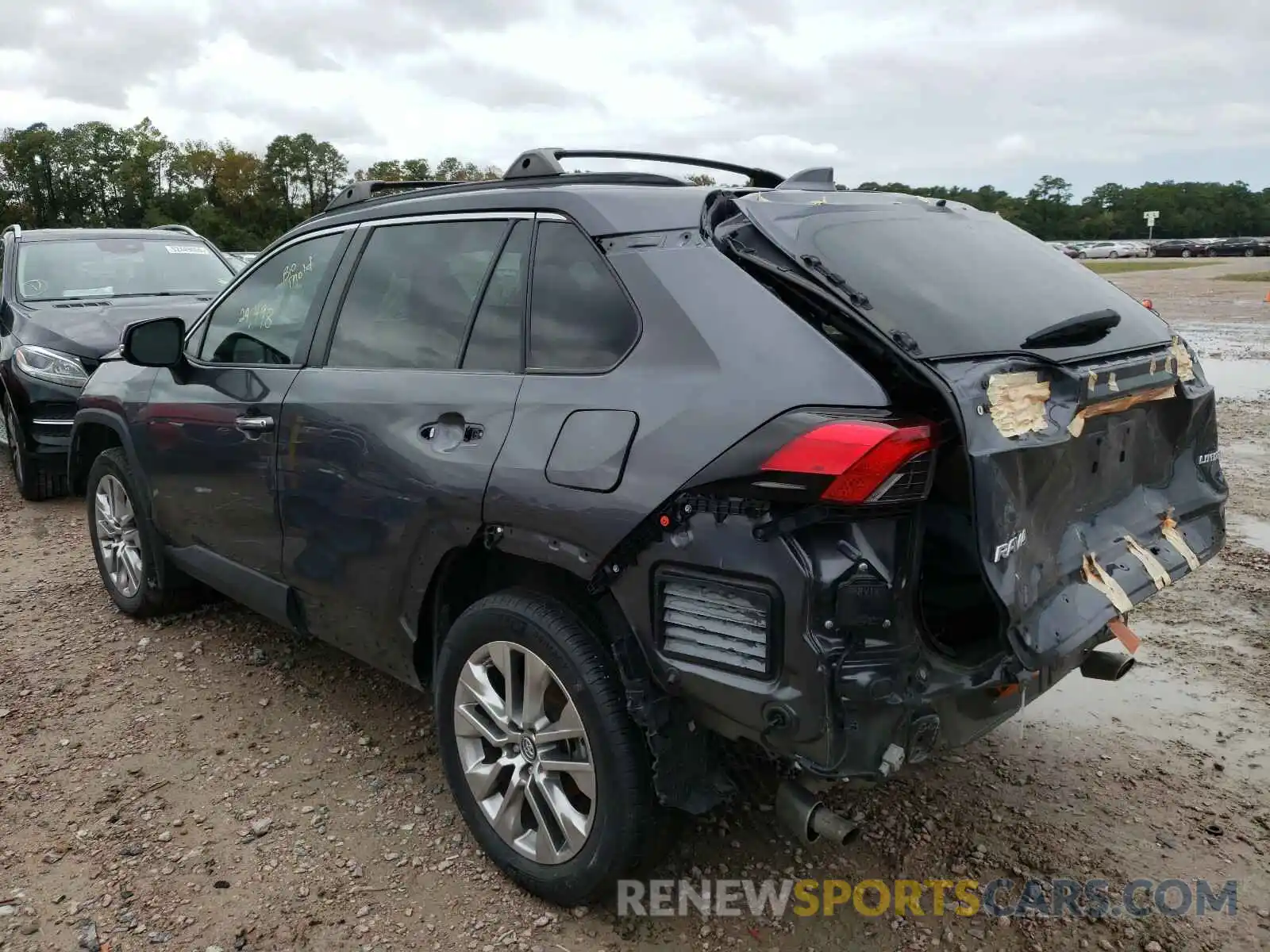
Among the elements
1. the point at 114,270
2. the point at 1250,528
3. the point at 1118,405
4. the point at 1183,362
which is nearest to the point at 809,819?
the point at 1118,405

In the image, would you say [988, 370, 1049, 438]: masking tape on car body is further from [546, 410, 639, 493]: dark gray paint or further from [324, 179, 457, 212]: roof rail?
[324, 179, 457, 212]: roof rail

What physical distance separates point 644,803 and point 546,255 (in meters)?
1.50

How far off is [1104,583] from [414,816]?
216cm

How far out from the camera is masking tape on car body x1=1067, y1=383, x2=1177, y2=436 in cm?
237

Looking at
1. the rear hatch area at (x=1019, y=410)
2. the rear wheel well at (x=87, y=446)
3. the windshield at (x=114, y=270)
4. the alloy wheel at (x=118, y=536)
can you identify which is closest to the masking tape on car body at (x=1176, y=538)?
the rear hatch area at (x=1019, y=410)

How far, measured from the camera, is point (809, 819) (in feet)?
7.57

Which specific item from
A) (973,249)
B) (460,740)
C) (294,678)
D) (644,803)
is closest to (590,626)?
(644,803)

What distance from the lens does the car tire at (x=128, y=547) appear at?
4492 millimetres

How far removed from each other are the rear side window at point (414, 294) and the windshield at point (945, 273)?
0.88 metres

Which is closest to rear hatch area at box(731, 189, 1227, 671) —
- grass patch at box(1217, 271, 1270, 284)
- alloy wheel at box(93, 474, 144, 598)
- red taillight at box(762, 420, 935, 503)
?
red taillight at box(762, 420, 935, 503)

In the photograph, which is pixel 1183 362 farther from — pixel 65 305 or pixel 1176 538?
pixel 65 305

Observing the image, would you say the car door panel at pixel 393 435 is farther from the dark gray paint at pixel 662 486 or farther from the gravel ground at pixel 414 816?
the gravel ground at pixel 414 816

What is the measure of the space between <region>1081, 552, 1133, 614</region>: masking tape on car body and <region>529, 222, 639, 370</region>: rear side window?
1304mm

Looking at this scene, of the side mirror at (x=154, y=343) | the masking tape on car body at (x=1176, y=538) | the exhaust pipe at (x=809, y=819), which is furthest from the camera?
the side mirror at (x=154, y=343)
